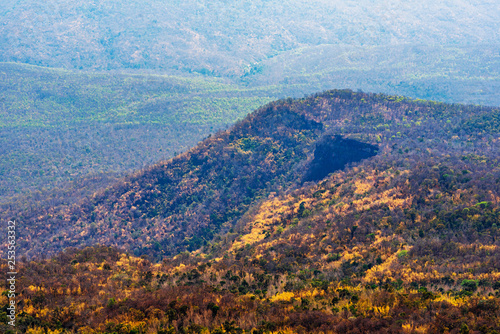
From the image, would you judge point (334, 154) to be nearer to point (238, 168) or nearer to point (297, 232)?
point (238, 168)

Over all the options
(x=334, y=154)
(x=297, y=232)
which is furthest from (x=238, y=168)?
(x=297, y=232)

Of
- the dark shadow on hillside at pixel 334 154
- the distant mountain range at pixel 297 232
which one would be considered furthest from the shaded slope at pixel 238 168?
the dark shadow on hillside at pixel 334 154

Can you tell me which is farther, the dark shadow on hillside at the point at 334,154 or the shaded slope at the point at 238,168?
the dark shadow on hillside at the point at 334,154

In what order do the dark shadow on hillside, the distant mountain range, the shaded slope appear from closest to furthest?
the distant mountain range
the shaded slope
the dark shadow on hillside

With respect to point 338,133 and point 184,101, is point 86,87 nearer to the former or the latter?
point 184,101

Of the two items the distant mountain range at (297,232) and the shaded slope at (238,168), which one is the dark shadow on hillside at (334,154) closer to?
the distant mountain range at (297,232)

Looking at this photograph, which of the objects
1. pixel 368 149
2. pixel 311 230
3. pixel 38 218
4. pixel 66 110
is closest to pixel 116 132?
pixel 66 110

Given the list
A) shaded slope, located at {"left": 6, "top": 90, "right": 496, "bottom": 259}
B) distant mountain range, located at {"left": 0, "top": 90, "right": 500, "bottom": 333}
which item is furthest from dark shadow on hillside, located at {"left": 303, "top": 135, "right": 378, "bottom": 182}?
shaded slope, located at {"left": 6, "top": 90, "right": 496, "bottom": 259}

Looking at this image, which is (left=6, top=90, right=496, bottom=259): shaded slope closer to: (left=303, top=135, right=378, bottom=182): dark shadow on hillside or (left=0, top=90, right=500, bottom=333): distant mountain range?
(left=0, top=90, right=500, bottom=333): distant mountain range

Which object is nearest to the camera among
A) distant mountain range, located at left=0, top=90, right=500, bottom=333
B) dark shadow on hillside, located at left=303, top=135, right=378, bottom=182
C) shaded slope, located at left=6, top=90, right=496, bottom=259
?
distant mountain range, located at left=0, top=90, right=500, bottom=333
